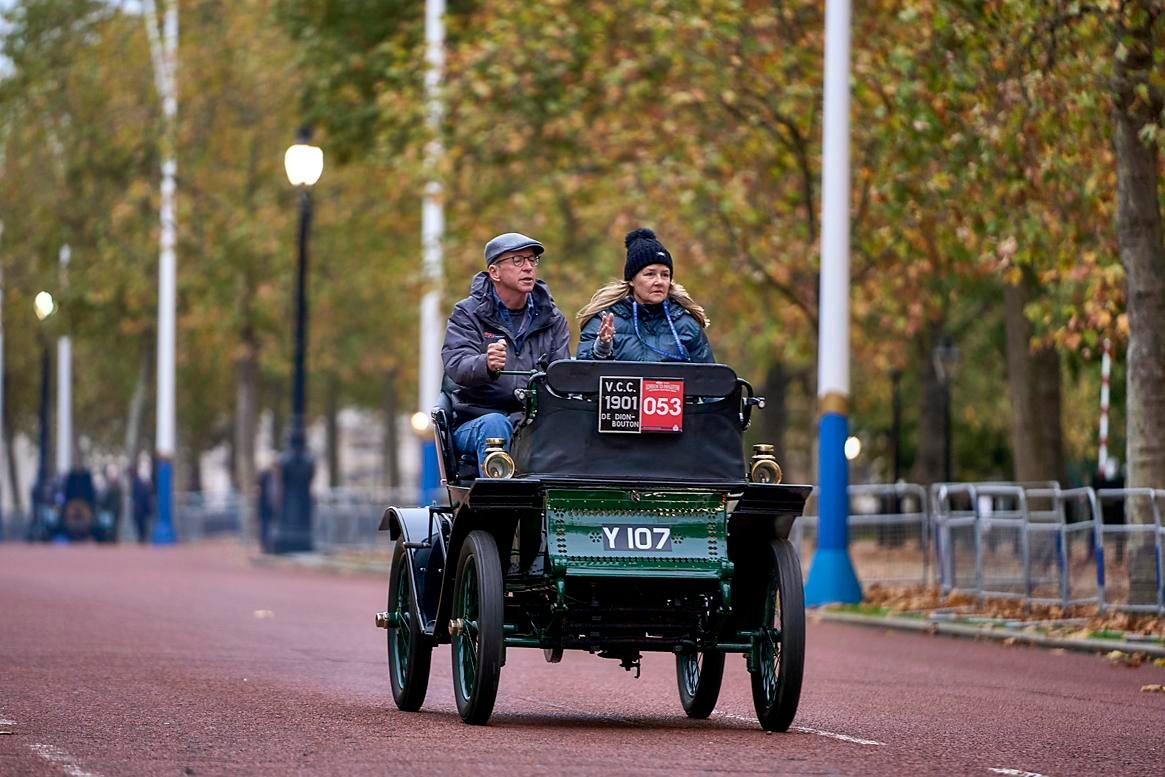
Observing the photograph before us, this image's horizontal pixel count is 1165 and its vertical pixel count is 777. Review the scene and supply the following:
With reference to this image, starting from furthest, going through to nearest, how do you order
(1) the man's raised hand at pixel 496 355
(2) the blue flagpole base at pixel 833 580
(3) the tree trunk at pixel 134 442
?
(3) the tree trunk at pixel 134 442, (2) the blue flagpole base at pixel 833 580, (1) the man's raised hand at pixel 496 355

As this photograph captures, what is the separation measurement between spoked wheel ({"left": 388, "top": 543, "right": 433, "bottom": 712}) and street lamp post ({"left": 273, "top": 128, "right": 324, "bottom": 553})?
2171 cm

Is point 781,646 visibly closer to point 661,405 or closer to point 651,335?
point 661,405

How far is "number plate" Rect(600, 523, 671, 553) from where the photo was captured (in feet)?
32.1

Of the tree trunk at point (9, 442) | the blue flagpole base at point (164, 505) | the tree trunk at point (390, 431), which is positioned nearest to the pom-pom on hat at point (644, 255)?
the blue flagpole base at point (164, 505)

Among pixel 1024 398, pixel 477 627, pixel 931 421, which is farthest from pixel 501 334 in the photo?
pixel 931 421

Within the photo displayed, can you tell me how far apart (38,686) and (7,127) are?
39356 mm

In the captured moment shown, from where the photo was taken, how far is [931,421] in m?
37.3

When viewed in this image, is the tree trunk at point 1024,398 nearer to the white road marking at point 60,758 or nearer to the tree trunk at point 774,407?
the tree trunk at point 774,407

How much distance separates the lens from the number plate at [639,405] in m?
9.93

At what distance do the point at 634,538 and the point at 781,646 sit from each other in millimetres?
763

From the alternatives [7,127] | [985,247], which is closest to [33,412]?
[7,127]

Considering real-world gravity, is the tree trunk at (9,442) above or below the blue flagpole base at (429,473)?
above

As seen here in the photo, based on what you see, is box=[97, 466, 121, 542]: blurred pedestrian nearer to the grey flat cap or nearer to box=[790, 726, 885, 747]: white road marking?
the grey flat cap

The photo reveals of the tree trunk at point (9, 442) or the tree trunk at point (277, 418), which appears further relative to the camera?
the tree trunk at point (9, 442)
